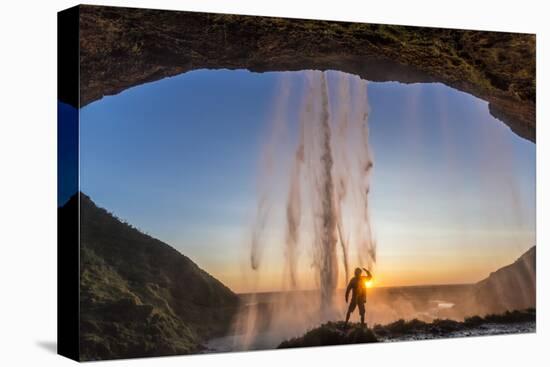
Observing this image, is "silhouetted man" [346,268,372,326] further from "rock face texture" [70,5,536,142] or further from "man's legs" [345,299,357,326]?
"rock face texture" [70,5,536,142]

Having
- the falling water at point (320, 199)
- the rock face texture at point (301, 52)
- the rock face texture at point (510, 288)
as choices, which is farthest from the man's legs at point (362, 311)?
the rock face texture at point (301, 52)

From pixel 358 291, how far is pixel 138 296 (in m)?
2.26

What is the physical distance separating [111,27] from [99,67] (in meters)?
0.36

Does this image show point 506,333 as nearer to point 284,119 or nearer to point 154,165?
point 284,119

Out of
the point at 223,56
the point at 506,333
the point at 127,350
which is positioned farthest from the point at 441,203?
the point at 127,350

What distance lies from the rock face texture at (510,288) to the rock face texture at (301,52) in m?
1.30

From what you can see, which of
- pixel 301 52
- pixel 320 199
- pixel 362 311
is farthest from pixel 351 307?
pixel 301 52

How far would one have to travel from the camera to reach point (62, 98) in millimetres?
11375

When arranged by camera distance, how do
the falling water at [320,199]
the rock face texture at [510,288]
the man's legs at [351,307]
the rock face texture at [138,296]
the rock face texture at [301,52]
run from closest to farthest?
1. the rock face texture at [138,296]
2. the rock face texture at [301,52]
3. the falling water at [320,199]
4. the man's legs at [351,307]
5. the rock face texture at [510,288]

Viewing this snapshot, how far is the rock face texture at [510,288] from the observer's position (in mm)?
13047

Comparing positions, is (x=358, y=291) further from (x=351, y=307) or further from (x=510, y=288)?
(x=510, y=288)

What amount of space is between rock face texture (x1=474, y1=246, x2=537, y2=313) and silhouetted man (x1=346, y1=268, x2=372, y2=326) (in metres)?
1.27

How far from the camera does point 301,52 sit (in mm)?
12141

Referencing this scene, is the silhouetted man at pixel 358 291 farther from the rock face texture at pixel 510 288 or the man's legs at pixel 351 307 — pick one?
the rock face texture at pixel 510 288
